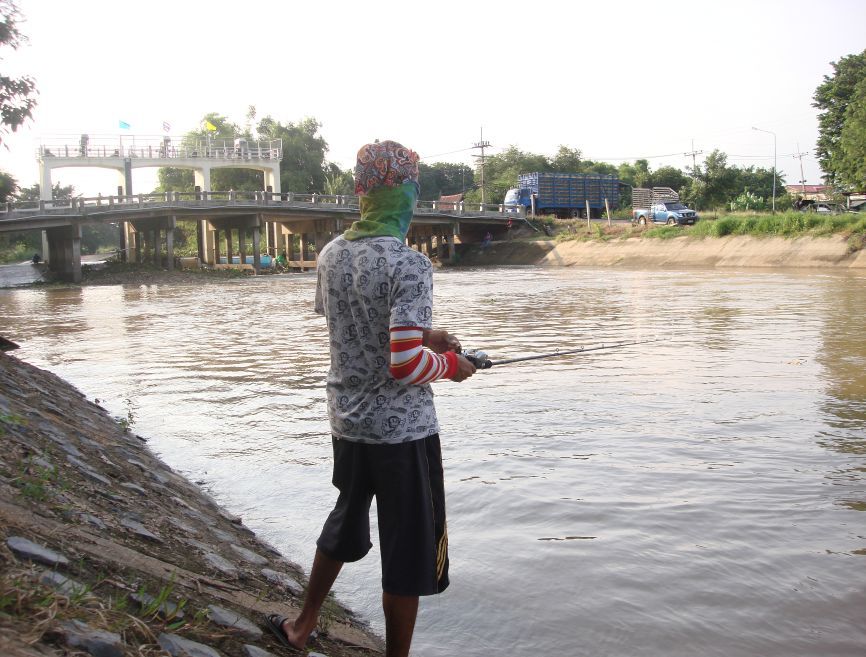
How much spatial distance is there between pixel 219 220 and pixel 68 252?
1298cm

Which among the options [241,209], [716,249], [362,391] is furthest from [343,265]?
[241,209]

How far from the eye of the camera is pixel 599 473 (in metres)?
5.65

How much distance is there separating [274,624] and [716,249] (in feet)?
123

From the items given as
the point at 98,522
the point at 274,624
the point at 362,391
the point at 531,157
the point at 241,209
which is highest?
the point at 531,157

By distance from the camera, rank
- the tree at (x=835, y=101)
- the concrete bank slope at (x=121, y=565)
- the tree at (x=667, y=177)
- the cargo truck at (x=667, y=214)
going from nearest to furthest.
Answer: the concrete bank slope at (x=121, y=565), the cargo truck at (x=667, y=214), the tree at (x=835, y=101), the tree at (x=667, y=177)

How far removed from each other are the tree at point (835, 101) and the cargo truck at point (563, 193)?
12.9 metres

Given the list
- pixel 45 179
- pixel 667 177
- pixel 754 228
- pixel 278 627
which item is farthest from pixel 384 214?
pixel 667 177

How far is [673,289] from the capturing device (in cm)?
2481

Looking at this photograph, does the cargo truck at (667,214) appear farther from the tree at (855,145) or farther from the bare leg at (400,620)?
the bare leg at (400,620)

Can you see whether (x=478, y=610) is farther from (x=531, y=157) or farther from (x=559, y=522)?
(x=531, y=157)

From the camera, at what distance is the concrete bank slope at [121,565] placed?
90.4 inches

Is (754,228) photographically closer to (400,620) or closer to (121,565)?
(400,620)

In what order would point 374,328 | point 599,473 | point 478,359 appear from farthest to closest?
point 599,473, point 478,359, point 374,328

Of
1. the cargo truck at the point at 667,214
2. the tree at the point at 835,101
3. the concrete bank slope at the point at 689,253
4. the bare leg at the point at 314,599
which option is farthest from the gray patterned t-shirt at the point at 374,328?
the tree at the point at 835,101
